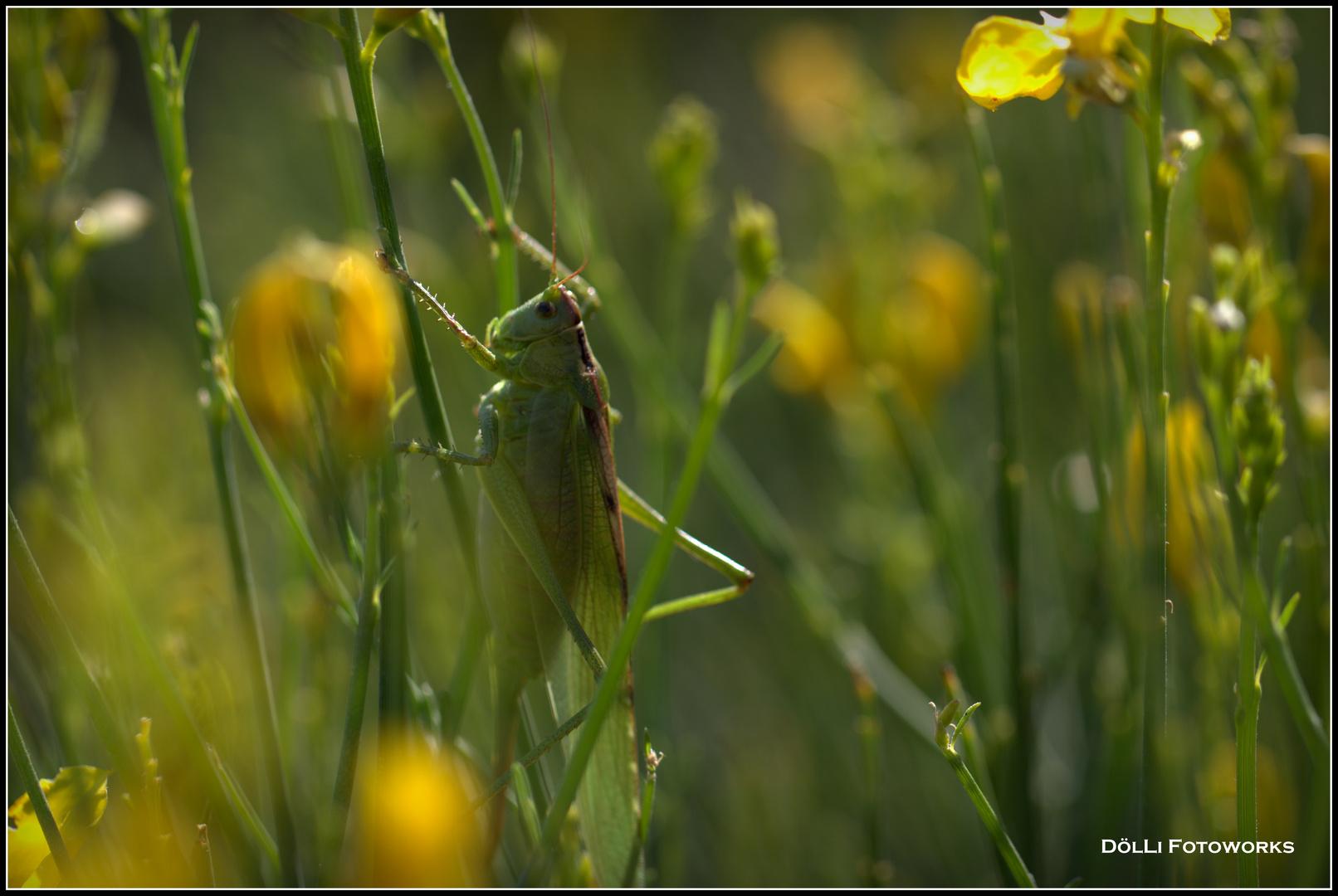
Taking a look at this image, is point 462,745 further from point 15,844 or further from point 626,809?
point 15,844

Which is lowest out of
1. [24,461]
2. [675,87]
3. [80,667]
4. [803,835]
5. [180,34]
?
[803,835]

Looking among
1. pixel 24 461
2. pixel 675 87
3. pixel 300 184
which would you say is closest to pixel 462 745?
pixel 24 461

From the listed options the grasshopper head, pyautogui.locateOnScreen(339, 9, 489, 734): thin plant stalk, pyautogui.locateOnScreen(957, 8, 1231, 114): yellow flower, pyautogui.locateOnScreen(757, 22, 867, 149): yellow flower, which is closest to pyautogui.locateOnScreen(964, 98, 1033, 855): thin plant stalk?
pyautogui.locateOnScreen(957, 8, 1231, 114): yellow flower

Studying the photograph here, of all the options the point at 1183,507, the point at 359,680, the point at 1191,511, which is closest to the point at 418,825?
the point at 359,680

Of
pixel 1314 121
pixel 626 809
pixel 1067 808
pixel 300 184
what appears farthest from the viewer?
pixel 300 184

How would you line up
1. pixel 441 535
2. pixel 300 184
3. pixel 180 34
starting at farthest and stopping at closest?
1. pixel 180 34
2. pixel 300 184
3. pixel 441 535

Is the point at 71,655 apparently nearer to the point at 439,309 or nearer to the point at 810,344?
the point at 439,309
